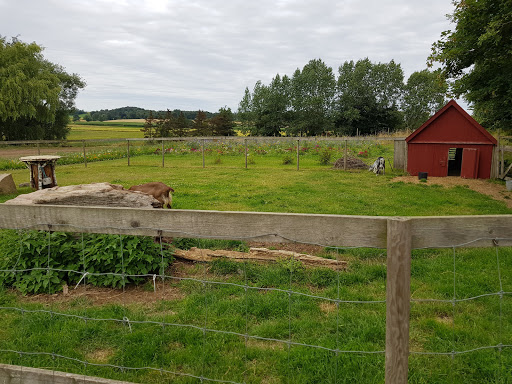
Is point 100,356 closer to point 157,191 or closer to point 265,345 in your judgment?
point 265,345

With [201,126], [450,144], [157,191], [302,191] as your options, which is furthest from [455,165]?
[201,126]

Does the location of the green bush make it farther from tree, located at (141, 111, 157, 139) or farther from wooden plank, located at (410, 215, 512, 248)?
tree, located at (141, 111, 157, 139)

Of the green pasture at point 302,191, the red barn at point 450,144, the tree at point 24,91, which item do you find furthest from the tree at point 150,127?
the red barn at point 450,144

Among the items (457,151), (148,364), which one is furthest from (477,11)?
(148,364)

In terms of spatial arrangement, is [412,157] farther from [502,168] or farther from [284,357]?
[284,357]

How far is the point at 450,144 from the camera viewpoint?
16531 mm

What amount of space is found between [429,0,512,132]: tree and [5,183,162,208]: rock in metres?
10.5

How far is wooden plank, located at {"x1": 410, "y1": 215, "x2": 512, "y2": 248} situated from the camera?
216 centimetres

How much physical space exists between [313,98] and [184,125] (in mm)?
22701

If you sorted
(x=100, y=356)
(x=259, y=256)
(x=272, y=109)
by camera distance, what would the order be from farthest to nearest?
(x=272, y=109)
(x=259, y=256)
(x=100, y=356)

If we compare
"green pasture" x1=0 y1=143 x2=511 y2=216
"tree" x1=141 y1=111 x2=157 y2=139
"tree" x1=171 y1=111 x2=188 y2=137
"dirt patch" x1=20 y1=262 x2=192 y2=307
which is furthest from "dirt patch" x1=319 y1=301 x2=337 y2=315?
"tree" x1=171 y1=111 x2=188 y2=137

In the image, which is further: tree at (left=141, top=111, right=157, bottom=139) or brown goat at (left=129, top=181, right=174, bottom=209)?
tree at (left=141, top=111, right=157, bottom=139)

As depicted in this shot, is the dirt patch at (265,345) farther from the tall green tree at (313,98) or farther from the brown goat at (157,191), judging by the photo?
the tall green tree at (313,98)

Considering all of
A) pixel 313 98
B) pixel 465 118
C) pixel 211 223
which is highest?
pixel 313 98
